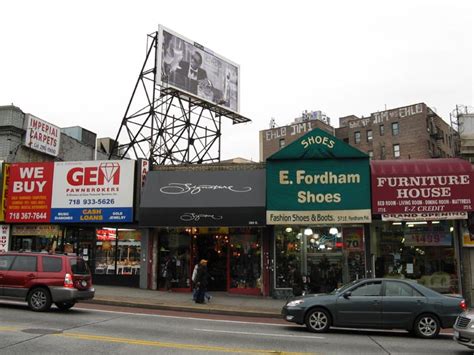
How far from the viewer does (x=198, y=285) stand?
17422mm

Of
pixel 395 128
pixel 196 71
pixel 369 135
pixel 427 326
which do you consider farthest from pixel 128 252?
pixel 369 135

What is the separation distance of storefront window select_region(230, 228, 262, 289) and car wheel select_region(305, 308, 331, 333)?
780 cm

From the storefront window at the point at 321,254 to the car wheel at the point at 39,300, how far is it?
9363 mm

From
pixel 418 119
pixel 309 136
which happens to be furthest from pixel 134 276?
pixel 418 119

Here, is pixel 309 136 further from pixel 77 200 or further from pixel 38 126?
pixel 38 126

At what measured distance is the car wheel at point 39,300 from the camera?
539 inches

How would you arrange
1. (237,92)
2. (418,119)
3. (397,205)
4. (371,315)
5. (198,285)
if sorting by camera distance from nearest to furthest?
(371,315) → (198,285) → (397,205) → (237,92) → (418,119)

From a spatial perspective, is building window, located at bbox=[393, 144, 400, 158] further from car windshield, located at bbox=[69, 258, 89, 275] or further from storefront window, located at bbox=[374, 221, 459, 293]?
car windshield, located at bbox=[69, 258, 89, 275]

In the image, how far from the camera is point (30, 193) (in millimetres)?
22016

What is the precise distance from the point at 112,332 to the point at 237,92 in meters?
24.1

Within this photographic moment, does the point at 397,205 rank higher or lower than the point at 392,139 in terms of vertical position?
lower

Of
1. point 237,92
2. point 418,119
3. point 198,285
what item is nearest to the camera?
→ point 198,285

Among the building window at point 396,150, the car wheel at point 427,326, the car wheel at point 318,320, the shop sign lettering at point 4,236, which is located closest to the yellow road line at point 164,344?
the car wheel at point 318,320

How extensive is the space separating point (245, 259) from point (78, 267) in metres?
8.13
